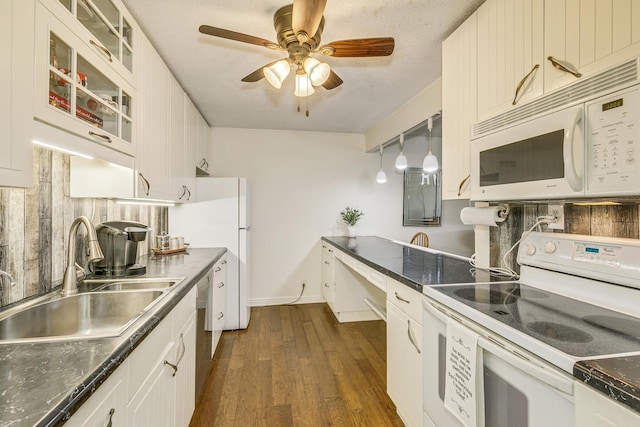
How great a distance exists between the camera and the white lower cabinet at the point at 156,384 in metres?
0.78

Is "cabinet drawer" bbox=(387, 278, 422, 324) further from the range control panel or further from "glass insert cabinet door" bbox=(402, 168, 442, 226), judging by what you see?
"glass insert cabinet door" bbox=(402, 168, 442, 226)

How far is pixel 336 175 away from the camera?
407 centimetres

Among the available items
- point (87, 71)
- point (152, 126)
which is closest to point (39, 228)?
point (87, 71)

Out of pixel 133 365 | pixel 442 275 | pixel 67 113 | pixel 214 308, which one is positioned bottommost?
pixel 214 308

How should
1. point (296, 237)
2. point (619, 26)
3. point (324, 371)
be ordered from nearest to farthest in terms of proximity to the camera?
point (619, 26) < point (324, 371) < point (296, 237)

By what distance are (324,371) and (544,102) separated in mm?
2219

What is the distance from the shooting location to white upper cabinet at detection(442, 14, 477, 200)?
1.63m

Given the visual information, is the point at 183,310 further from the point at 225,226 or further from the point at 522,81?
the point at 522,81

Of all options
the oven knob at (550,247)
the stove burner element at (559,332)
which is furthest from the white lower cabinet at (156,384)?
the oven knob at (550,247)

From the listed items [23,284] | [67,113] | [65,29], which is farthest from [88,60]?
[23,284]

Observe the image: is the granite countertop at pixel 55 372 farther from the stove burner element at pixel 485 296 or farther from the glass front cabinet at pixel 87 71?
the stove burner element at pixel 485 296

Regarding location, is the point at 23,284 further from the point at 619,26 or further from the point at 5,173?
the point at 619,26

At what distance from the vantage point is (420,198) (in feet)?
14.1

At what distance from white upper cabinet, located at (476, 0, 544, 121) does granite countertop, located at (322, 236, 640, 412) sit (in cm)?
87
